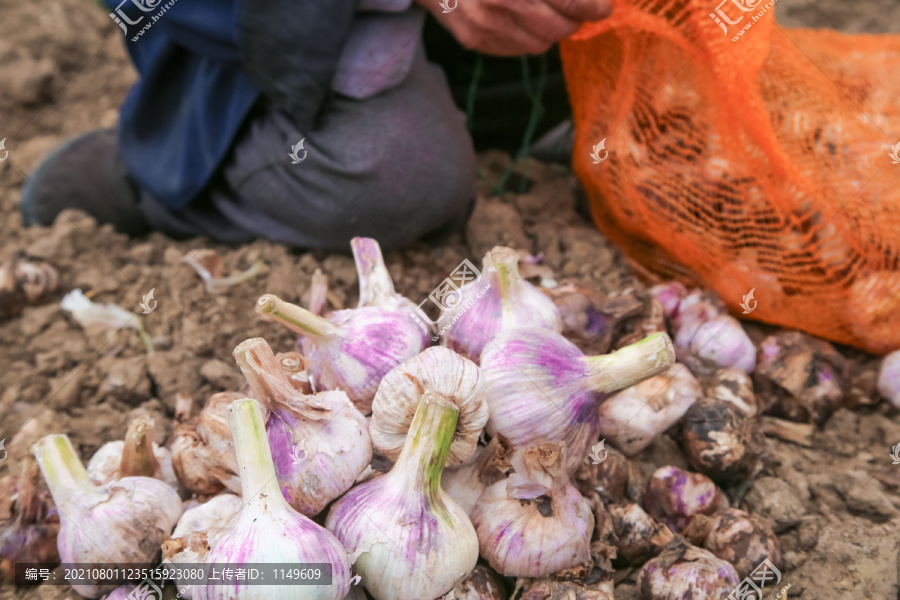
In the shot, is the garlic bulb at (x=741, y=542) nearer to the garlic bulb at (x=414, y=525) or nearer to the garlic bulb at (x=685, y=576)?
the garlic bulb at (x=685, y=576)

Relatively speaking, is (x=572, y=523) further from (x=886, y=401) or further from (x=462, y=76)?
(x=462, y=76)

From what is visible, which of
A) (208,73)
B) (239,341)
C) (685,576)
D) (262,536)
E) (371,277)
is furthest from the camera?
(208,73)

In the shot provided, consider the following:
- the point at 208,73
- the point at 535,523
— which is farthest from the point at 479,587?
the point at 208,73

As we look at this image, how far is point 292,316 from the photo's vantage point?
0.82 m

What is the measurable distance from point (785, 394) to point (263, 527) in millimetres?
796

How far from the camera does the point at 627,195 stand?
1.20 meters

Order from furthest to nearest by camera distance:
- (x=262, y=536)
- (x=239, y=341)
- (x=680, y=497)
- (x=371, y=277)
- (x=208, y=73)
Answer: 1. (x=208, y=73)
2. (x=239, y=341)
3. (x=371, y=277)
4. (x=680, y=497)
5. (x=262, y=536)

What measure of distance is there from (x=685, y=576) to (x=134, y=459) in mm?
671

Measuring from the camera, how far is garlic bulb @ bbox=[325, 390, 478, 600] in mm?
693

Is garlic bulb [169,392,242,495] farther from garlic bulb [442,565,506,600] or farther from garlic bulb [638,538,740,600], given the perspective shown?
garlic bulb [638,538,740,600]

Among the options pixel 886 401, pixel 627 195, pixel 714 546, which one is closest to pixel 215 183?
pixel 627 195

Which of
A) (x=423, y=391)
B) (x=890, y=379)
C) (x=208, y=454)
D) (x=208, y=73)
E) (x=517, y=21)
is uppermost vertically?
(x=517, y=21)

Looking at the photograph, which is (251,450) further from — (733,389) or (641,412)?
(733,389)

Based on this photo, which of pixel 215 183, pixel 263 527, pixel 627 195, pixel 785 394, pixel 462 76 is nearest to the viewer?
pixel 263 527
